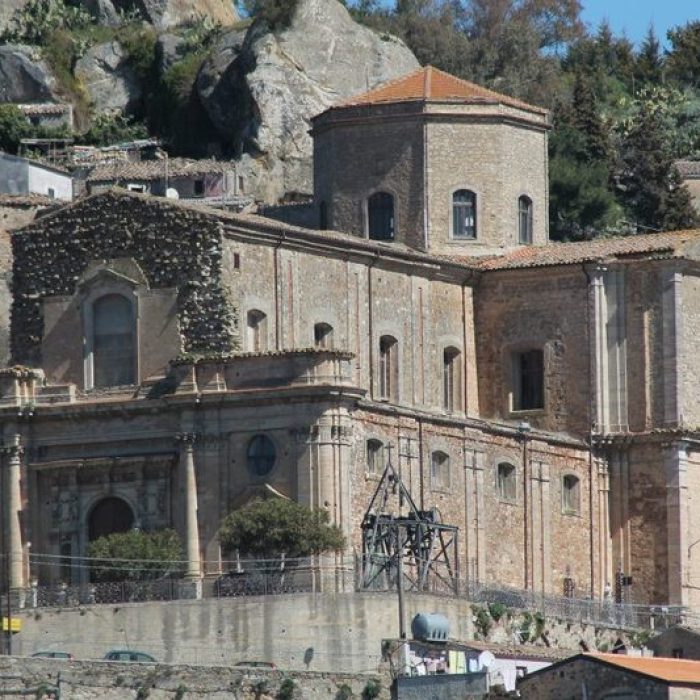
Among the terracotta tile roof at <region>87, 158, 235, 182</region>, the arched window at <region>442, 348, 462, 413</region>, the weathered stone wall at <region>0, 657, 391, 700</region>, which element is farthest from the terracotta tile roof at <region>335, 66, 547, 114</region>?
the weathered stone wall at <region>0, 657, 391, 700</region>

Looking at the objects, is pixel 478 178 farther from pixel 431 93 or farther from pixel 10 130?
pixel 10 130

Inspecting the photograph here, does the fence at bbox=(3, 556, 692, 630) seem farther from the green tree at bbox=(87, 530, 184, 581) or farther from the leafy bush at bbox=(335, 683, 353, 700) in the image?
the leafy bush at bbox=(335, 683, 353, 700)

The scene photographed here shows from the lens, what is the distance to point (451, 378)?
11388cm

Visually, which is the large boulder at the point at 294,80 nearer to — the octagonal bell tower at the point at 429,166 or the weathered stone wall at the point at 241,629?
the octagonal bell tower at the point at 429,166

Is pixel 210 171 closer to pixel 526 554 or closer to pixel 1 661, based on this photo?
pixel 526 554

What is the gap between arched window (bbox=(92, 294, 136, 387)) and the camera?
10612 cm

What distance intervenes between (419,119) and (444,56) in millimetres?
42750

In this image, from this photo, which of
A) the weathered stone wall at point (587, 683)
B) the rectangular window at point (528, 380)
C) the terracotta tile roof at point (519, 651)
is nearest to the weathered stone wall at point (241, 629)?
the terracotta tile roof at point (519, 651)

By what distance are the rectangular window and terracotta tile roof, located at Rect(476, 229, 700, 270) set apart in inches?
102

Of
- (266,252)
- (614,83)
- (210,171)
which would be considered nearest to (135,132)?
(210,171)

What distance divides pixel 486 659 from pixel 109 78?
64.4m

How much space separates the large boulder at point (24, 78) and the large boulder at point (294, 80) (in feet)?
34.2

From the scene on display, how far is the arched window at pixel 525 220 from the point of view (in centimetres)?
11869

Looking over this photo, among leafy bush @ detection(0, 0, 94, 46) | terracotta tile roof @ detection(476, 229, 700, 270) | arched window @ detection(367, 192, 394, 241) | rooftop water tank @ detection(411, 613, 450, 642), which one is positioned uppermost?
leafy bush @ detection(0, 0, 94, 46)
